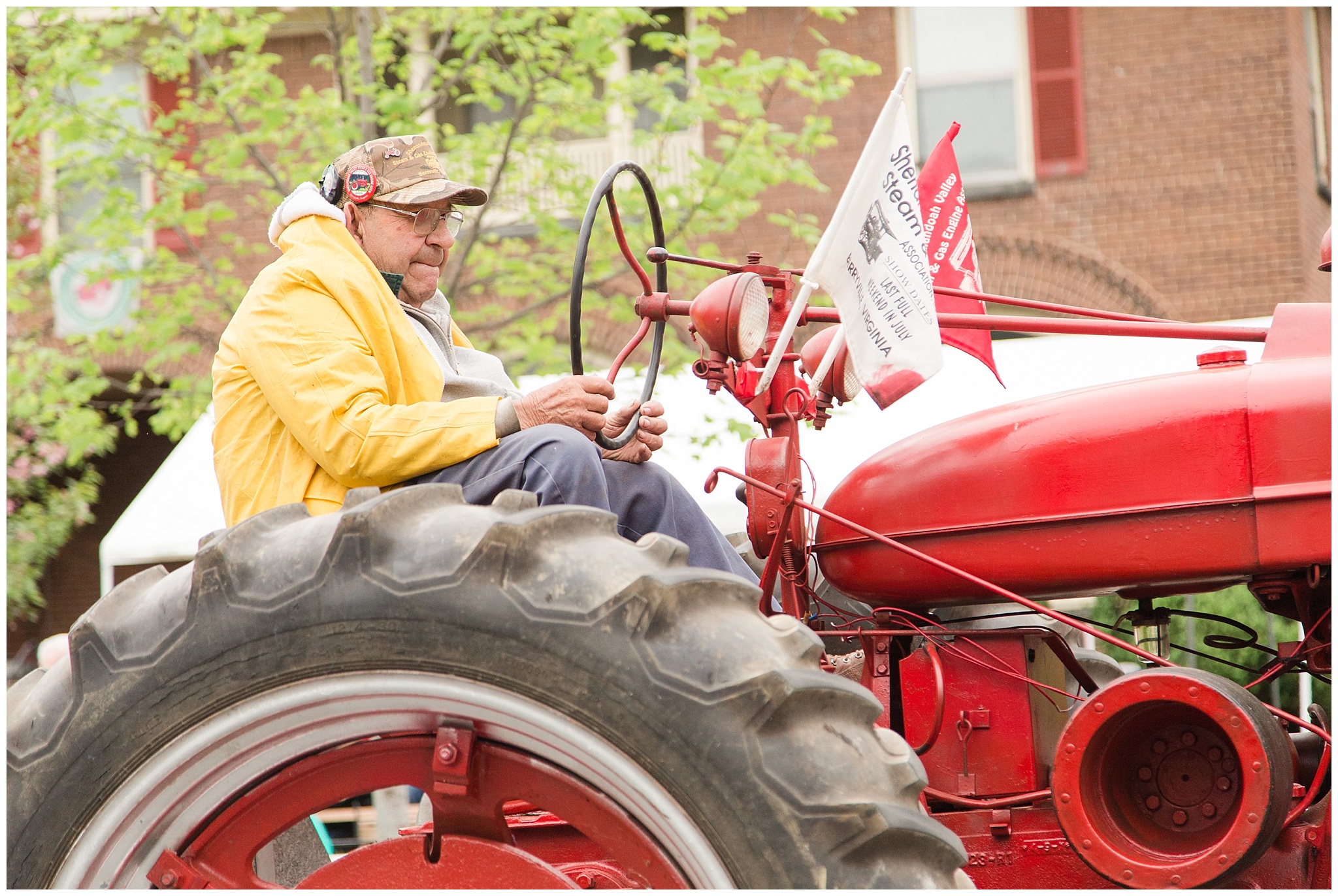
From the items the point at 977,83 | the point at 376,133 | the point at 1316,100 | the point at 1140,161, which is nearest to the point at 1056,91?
the point at 977,83

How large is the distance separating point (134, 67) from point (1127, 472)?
11254 millimetres

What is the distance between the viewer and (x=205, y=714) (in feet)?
4.73

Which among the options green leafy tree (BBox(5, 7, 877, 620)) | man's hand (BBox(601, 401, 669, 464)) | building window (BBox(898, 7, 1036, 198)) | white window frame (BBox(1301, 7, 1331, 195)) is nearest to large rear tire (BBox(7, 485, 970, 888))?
man's hand (BBox(601, 401, 669, 464))

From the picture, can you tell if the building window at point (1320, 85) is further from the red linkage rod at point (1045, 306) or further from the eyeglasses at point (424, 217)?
the eyeglasses at point (424, 217)

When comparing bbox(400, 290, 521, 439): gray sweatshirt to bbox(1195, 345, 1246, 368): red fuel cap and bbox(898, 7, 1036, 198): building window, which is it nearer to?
bbox(1195, 345, 1246, 368): red fuel cap

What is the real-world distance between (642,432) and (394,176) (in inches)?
30.1

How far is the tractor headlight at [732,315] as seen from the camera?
226 centimetres

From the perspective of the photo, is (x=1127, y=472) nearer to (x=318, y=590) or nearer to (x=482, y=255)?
(x=318, y=590)

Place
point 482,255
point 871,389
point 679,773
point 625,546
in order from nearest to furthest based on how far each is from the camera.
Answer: point 679,773, point 625,546, point 871,389, point 482,255

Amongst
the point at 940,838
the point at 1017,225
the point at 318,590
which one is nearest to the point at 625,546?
the point at 318,590

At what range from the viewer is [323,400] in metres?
2.05

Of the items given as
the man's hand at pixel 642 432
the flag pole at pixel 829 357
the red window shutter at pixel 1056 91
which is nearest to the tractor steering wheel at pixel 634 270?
the man's hand at pixel 642 432

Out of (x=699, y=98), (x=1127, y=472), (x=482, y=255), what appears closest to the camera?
(x=1127, y=472)

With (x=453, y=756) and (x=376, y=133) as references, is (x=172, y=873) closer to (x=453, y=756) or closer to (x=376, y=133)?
(x=453, y=756)
